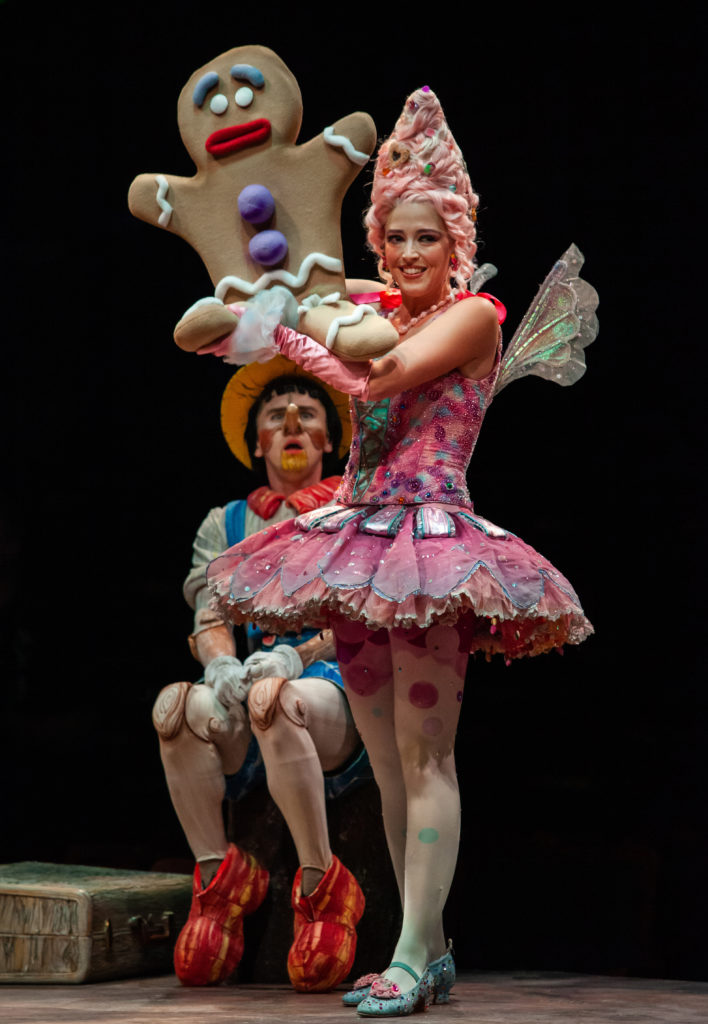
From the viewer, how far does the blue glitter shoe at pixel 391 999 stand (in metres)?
1.77

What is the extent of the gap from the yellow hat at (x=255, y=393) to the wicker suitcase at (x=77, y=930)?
0.95 metres

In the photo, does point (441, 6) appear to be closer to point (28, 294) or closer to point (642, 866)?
point (28, 294)

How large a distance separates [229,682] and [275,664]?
9cm

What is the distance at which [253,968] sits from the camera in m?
2.46

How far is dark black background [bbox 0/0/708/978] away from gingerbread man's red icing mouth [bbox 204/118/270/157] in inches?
36.9

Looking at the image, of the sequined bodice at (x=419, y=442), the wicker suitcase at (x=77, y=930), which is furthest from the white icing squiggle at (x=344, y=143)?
the wicker suitcase at (x=77, y=930)

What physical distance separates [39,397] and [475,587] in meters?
1.75

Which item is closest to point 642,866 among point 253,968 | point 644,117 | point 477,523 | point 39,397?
point 253,968

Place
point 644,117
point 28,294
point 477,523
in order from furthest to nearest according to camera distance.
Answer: point 28,294, point 644,117, point 477,523

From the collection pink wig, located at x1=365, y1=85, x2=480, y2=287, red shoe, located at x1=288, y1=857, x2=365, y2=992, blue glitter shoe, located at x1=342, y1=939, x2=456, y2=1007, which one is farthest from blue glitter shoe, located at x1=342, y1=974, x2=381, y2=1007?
pink wig, located at x1=365, y1=85, x2=480, y2=287

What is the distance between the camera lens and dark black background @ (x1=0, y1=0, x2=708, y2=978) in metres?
2.69

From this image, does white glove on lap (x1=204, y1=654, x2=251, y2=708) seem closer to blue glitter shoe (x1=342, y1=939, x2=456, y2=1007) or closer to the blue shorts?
the blue shorts

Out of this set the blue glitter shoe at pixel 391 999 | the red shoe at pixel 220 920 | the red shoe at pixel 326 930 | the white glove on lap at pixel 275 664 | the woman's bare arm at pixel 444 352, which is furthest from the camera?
the white glove on lap at pixel 275 664

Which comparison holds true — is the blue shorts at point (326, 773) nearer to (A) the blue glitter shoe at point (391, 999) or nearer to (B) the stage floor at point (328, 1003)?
(B) the stage floor at point (328, 1003)
